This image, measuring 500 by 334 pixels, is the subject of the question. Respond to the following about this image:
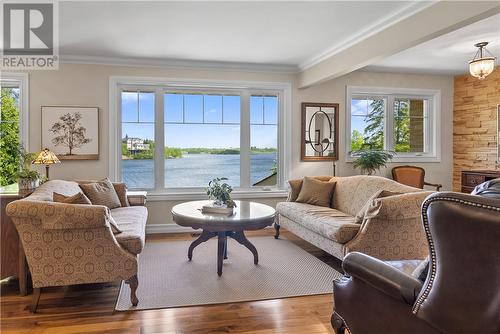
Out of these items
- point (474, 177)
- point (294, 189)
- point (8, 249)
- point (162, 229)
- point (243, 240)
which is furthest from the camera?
point (162, 229)

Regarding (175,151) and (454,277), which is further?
(175,151)

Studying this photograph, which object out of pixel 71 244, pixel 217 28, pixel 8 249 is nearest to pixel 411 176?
pixel 217 28

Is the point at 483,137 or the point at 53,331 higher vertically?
the point at 483,137

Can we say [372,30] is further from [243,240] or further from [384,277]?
[384,277]

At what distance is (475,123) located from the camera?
5.52 metres

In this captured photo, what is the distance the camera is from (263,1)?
9.74ft

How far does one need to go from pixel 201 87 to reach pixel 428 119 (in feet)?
12.7

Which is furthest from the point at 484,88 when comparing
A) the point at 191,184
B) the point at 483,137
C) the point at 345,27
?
the point at 191,184

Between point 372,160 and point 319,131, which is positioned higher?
point 319,131

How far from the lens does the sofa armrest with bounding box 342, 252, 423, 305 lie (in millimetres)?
1418

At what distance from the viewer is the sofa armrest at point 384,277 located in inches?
55.8

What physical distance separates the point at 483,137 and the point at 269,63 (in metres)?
3.46

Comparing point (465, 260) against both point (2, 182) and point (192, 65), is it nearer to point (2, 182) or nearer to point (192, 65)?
point (192, 65)

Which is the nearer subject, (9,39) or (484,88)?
(9,39)
